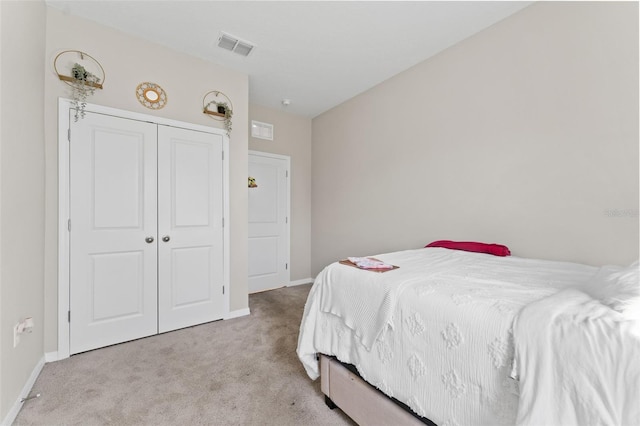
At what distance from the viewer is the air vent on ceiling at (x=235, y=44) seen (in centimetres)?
247

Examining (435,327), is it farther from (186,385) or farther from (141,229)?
(141,229)

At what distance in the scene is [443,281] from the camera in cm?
126

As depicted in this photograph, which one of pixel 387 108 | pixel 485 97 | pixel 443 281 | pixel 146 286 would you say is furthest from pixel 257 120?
pixel 443 281

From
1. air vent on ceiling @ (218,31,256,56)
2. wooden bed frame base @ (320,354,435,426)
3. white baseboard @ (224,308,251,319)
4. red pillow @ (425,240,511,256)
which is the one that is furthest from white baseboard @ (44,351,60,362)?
red pillow @ (425,240,511,256)

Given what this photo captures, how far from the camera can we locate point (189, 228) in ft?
8.96

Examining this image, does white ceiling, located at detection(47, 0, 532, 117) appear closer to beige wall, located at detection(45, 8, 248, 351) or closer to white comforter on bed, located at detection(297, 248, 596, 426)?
beige wall, located at detection(45, 8, 248, 351)

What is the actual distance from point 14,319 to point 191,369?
42.5 inches

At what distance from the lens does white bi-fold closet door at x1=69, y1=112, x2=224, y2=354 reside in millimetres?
2229

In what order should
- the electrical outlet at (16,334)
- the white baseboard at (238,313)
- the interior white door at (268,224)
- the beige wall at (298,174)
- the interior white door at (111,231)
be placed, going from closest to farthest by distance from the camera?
the electrical outlet at (16,334), the interior white door at (111,231), the white baseboard at (238,313), the interior white door at (268,224), the beige wall at (298,174)

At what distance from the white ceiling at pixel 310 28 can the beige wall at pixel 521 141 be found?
0.22 meters

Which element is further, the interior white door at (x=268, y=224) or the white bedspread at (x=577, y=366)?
the interior white door at (x=268, y=224)

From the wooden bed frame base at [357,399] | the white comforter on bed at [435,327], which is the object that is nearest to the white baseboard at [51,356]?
the white comforter on bed at [435,327]

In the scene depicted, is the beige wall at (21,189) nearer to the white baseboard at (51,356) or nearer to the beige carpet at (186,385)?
the white baseboard at (51,356)

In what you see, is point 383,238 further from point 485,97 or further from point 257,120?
point 257,120
